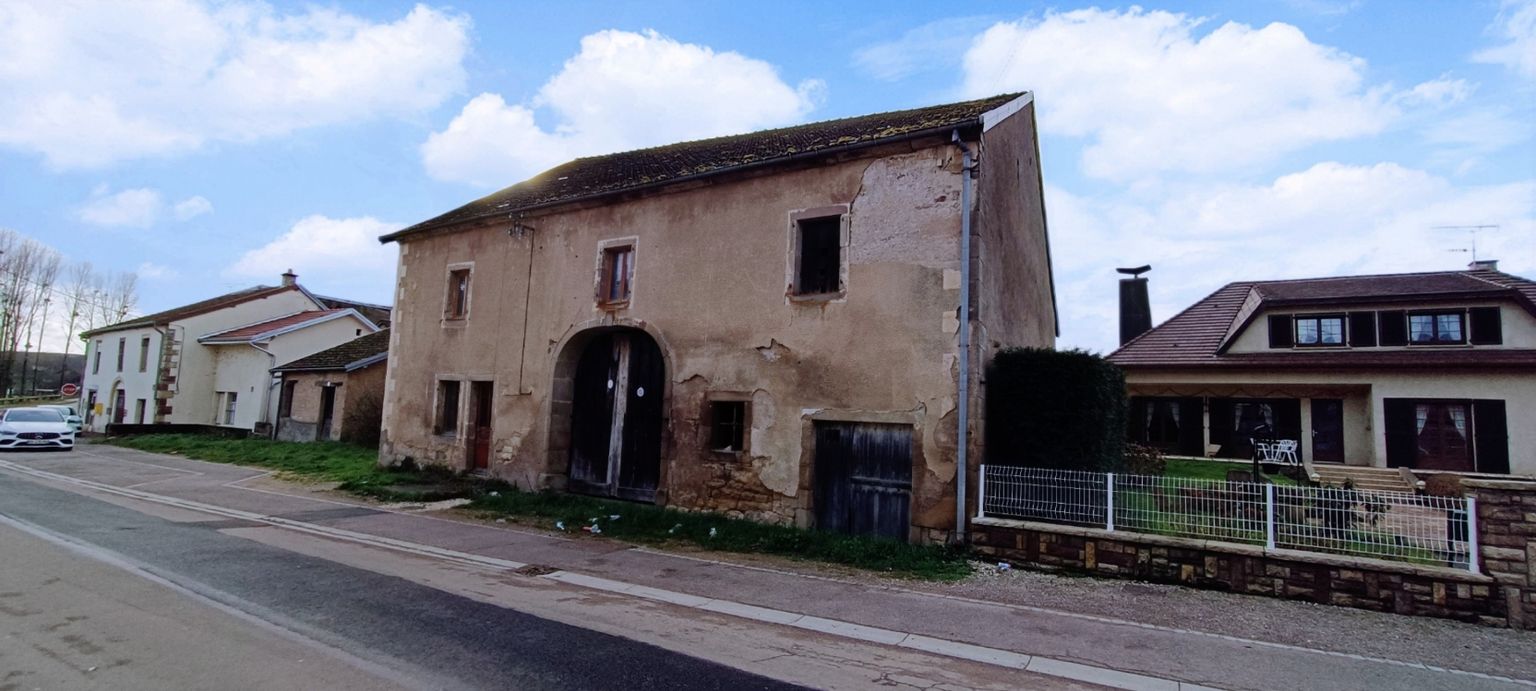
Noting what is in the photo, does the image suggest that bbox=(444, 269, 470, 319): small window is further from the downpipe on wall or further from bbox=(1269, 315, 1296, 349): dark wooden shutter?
bbox=(1269, 315, 1296, 349): dark wooden shutter

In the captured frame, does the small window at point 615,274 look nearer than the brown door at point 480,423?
Yes

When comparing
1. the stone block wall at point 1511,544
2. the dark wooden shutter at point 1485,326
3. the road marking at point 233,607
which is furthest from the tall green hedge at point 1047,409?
the dark wooden shutter at point 1485,326

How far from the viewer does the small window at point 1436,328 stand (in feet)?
63.6

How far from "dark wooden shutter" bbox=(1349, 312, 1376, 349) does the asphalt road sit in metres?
23.5

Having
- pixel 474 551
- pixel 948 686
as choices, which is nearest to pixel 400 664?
pixel 948 686

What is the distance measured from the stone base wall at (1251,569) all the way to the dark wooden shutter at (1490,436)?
1630 cm

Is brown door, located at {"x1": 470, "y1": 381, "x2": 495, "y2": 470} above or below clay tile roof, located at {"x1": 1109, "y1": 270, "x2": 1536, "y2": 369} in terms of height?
below

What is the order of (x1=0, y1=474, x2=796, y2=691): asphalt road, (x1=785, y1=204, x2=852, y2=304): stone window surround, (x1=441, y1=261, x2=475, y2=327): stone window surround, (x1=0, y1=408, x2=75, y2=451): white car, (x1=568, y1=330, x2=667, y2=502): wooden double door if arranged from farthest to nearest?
(x1=0, y1=408, x2=75, y2=451): white car → (x1=441, y1=261, x2=475, y2=327): stone window surround → (x1=568, y1=330, x2=667, y2=502): wooden double door → (x1=785, y1=204, x2=852, y2=304): stone window surround → (x1=0, y1=474, x2=796, y2=691): asphalt road

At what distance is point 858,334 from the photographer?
34.8 feet

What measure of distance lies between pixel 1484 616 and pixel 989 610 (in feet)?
15.4

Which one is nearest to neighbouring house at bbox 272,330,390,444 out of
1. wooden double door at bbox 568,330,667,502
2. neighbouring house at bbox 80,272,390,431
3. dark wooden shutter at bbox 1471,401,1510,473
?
neighbouring house at bbox 80,272,390,431

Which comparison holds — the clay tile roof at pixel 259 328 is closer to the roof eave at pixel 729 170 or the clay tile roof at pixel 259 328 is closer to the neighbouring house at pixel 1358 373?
the roof eave at pixel 729 170

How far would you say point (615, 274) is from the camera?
13.9 m

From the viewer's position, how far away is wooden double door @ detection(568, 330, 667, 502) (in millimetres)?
13211
